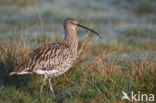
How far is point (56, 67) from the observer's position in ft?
22.2

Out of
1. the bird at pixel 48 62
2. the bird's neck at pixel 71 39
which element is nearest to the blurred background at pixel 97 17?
the bird's neck at pixel 71 39

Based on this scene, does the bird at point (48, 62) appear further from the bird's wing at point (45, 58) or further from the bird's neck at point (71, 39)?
the bird's neck at point (71, 39)

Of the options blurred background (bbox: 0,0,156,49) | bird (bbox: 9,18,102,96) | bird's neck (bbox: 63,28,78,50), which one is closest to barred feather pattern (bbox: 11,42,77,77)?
bird (bbox: 9,18,102,96)

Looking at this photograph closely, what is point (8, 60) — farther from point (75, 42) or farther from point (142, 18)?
point (142, 18)

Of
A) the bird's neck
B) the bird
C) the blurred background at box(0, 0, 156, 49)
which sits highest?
the bird's neck

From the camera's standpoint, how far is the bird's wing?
6.68 metres

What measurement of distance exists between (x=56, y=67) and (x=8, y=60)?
1.31 metres

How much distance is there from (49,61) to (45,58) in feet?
0.30

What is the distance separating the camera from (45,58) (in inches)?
266

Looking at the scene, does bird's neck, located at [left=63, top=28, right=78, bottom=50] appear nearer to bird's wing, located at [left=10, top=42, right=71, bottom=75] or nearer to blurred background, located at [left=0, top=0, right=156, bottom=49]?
bird's wing, located at [left=10, top=42, right=71, bottom=75]

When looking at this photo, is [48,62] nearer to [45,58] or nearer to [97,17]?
[45,58]

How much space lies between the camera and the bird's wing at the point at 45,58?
6676mm

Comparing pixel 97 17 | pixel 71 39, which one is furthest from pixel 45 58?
pixel 97 17

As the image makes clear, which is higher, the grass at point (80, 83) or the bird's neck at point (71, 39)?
the bird's neck at point (71, 39)
